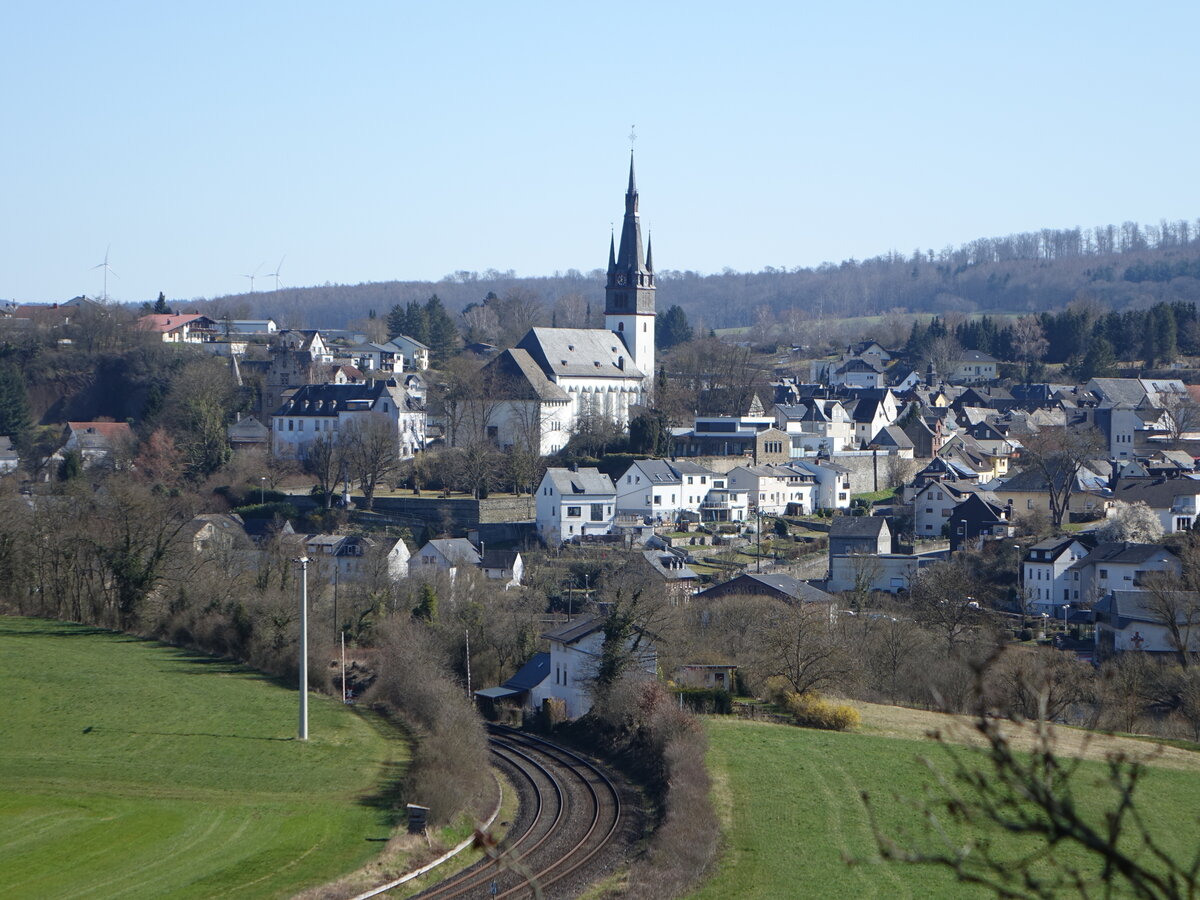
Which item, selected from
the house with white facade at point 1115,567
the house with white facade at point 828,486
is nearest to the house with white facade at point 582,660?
the house with white facade at point 1115,567

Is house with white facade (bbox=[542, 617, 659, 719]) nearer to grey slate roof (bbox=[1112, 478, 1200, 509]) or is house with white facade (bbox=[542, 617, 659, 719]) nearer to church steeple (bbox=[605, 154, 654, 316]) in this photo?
grey slate roof (bbox=[1112, 478, 1200, 509])

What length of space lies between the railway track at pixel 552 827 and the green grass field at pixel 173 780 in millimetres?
1490

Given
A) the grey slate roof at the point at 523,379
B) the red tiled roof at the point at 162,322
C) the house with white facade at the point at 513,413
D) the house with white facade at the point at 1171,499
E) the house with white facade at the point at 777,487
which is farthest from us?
the red tiled roof at the point at 162,322

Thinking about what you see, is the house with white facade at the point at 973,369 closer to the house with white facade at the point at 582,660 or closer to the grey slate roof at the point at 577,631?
the grey slate roof at the point at 577,631

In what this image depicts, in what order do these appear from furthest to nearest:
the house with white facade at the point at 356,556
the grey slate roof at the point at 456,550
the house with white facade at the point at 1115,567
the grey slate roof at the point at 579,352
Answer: the grey slate roof at the point at 579,352 → the grey slate roof at the point at 456,550 → the house with white facade at the point at 356,556 → the house with white facade at the point at 1115,567

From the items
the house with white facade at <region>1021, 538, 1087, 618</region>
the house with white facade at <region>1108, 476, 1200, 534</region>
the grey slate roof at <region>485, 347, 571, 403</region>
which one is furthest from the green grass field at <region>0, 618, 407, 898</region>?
the house with white facade at <region>1108, 476, 1200, 534</region>

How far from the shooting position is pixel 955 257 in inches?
7082

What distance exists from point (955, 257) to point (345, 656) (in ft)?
531

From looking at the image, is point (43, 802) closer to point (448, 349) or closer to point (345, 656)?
point (345, 656)

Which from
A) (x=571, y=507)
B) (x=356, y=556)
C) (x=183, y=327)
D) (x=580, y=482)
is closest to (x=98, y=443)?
(x=356, y=556)

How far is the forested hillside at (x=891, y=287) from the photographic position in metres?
143

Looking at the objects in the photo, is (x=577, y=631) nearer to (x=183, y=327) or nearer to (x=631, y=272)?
(x=631, y=272)

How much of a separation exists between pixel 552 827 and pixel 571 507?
25.8 meters

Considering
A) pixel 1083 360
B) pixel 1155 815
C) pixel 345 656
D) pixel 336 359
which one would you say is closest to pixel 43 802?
pixel 345 656
